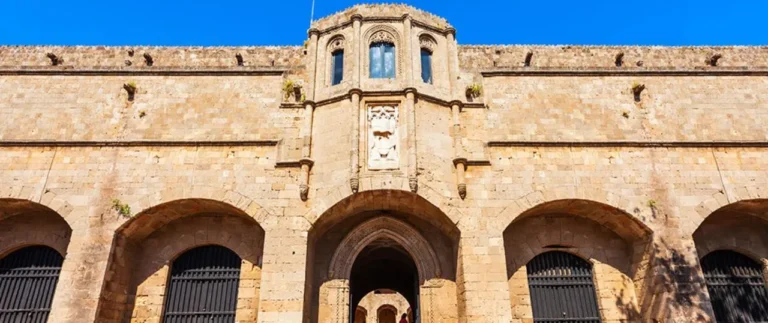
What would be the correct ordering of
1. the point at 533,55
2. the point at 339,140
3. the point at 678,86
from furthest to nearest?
the point at 533,55, the point at 678,86, the point at 339,140

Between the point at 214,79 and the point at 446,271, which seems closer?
the point at 446,271

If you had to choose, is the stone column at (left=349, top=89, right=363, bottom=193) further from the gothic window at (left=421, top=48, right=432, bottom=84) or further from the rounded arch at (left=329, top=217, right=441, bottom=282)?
the gothic window at (left=421, top=48, right=432, bottom=84)

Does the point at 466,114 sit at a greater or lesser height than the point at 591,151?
greater

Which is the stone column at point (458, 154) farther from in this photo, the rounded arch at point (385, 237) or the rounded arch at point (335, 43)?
the rounded arch at point (335, 43)

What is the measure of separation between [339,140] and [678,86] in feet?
27.9

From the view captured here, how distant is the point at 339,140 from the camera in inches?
406

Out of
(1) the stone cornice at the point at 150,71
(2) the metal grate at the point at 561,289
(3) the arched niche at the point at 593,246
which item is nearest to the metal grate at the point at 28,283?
(1) the stone cornice at the point at 150,71

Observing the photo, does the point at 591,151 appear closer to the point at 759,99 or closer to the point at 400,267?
the point at 759,99

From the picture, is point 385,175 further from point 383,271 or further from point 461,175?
point 383,271

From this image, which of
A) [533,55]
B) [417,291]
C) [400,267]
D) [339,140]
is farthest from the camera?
[400,267]

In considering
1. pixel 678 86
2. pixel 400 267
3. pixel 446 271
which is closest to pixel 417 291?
pixel 446 271

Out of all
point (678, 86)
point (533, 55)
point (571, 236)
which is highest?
point (533, 55)

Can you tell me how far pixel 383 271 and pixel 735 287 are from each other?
905cm

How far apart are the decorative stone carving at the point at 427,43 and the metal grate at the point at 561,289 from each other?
18.3 ft
